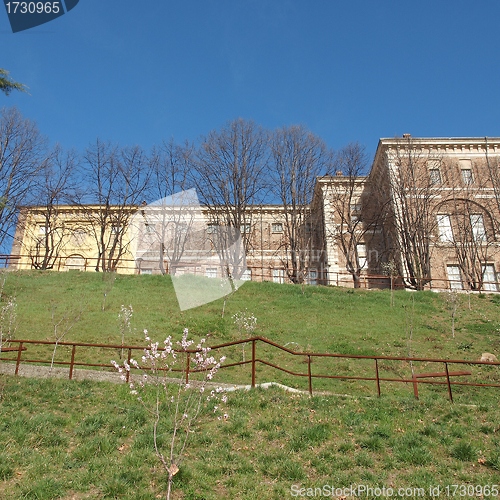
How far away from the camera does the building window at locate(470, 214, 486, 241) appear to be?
2914 cm

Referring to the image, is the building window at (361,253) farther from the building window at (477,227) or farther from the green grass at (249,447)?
the green grass at (249,447)

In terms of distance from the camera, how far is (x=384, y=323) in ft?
57.2

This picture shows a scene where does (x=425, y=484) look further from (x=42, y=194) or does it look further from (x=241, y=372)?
(x=42, y=194)

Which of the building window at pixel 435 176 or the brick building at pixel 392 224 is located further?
the building window at pixel 435 176

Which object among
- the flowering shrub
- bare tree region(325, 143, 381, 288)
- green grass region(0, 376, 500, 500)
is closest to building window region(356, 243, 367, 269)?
bare tree region(325, 143, 381, 288)

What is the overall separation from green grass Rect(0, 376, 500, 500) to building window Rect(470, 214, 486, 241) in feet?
78.7

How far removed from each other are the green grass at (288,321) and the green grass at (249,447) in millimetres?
3482

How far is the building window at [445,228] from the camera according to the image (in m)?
30.1

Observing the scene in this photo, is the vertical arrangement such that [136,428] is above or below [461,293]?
below

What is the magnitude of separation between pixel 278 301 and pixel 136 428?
548 inches

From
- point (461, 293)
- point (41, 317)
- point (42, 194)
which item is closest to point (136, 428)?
point (41, 317)

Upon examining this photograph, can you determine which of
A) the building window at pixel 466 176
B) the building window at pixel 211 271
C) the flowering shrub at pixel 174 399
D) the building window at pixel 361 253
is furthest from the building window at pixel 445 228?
the flowering shrub at pixel 174 399

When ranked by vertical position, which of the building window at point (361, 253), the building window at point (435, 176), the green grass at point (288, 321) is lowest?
the green grass at point (288, 321)

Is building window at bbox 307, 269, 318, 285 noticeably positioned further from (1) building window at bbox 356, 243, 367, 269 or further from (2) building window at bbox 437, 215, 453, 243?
(2) building window at bbox 437, 215, 453, 243
